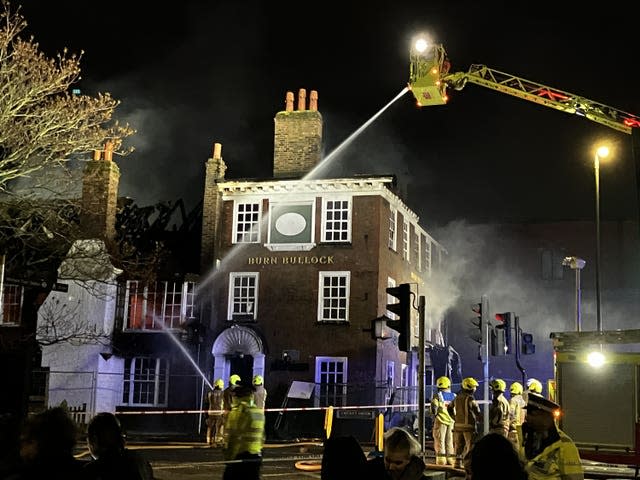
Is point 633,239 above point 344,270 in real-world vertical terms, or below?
above

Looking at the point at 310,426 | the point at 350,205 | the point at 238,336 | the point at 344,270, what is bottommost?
the point at 310,426

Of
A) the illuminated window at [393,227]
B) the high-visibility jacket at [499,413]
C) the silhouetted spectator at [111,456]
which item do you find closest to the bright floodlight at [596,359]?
the high-visibility jacket at [499,413]

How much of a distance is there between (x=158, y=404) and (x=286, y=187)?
8958 millimetres

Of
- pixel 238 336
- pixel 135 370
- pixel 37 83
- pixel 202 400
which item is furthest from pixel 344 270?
pixel 37 83

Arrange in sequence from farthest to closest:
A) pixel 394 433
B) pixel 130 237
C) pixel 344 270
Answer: pixel 130 237, pixel 344 270, pixel 394 433

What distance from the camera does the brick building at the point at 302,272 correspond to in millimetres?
25906

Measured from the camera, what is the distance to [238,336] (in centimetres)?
2664

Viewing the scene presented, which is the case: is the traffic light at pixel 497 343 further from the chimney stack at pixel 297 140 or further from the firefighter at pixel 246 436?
the chimney stack at pixel 297 140

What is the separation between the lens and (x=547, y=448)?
215 inches

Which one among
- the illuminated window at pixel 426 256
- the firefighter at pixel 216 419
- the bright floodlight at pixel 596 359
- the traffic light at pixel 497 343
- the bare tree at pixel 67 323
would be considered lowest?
the firefighter at pixel 216 419

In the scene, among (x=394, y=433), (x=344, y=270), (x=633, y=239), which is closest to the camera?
(x=394, y=433)

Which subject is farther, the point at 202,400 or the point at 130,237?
the point at 130,237

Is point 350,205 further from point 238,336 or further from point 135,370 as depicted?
point 135,370

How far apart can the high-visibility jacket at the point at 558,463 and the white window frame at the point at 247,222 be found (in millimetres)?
22402
